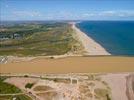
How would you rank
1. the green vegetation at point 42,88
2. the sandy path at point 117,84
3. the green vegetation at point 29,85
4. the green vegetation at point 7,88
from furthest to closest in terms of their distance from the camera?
the green vegetation at point 29,85
the green vegetation at point 42,88
the green vegetation at point 7,88
the sandy path at point 117,84

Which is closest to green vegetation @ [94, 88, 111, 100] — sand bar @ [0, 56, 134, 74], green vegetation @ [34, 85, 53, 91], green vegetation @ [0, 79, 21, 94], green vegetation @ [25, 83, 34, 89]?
green vegetation @ [34, 85, 53, 91]

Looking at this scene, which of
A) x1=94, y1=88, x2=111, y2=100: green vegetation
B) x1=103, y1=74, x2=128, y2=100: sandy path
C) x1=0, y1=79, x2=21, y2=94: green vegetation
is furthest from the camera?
x1=0, y1=79, x2=21, y2=94: green vegetation

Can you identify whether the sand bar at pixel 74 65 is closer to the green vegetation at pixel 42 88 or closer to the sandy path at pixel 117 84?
the sandy path at pixel 117 84

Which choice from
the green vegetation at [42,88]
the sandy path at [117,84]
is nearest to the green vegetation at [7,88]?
the green vegetation at [42,88]

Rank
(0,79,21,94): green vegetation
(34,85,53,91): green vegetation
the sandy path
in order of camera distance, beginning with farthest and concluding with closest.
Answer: (34,85,53,91): green vegetation < (0,79,21,94): green vegetation < the sandy path

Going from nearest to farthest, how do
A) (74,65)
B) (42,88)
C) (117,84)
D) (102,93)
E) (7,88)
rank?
(102,93) → (7,88) → (42,88) → (117,84) → (74,65)

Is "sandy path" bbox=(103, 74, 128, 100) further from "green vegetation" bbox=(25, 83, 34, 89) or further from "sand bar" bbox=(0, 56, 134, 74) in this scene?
"green vegetation" bbox=(25, 83, 34, 89)

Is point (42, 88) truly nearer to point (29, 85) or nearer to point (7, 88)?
point (29, 85)

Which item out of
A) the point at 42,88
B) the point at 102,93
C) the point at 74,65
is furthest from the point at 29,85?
the point at 74,65

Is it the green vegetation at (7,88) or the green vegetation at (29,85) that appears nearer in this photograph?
the green vegetation at (7,88)
